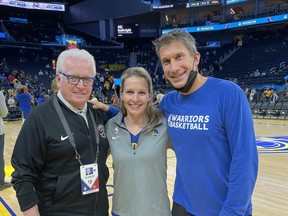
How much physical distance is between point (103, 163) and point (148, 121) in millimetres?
392

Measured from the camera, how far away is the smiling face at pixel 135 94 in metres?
1.91

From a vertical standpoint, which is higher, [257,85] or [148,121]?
[148,121]

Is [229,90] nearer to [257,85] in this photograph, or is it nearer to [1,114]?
[1,114]

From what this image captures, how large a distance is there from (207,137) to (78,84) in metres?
0.76

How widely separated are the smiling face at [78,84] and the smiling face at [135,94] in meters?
0.28

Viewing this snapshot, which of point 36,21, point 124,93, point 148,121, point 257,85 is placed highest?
point 36,21

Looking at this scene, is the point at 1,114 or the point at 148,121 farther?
the point at 1,114

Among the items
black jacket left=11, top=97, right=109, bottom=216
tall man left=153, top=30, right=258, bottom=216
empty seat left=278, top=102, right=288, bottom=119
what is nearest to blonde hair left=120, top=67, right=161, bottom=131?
tall man left=153, top=30, right=258, bottom=216

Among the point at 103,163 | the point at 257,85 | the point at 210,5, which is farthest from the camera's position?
the point at 210,5

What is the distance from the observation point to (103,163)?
1.81m

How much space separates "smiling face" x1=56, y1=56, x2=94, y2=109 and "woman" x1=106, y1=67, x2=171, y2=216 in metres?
0.30

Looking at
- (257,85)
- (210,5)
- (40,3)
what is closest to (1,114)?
(257,85)

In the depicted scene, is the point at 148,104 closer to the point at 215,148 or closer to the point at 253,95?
the point at 215,148

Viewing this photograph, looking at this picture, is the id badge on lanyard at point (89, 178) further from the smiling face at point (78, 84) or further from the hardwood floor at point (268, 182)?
the hardwood floor at point (268, 182)
